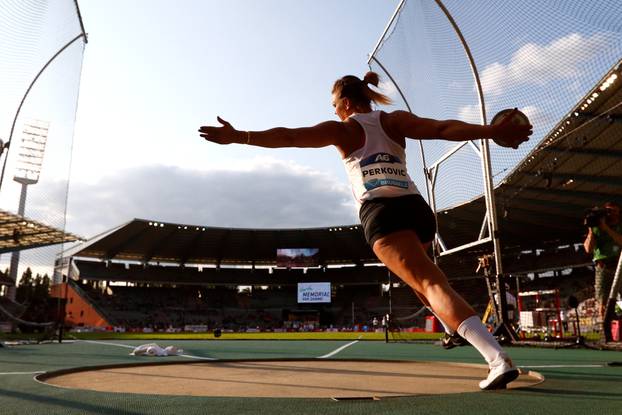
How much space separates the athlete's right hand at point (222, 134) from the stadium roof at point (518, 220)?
6.69m

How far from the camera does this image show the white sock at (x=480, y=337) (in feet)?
7.35

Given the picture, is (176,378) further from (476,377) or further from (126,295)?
(126,295)

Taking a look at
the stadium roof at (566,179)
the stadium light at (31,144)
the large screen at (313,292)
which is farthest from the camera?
the large screen at (313,292)

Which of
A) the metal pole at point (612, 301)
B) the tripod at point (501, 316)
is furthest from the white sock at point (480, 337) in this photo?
the tripod at point (501, 316)

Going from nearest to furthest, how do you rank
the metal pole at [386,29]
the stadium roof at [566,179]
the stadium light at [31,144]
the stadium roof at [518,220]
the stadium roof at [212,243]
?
the metal pole at [386,29] → the stadium light at [31,144] → the stadium roof at [566,179] → the stadium roof at [518,220] → the stadium roof at [212,243]

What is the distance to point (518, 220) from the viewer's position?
33.3 m

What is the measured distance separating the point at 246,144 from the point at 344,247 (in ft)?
154

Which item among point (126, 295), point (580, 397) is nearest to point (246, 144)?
point (580, 397)

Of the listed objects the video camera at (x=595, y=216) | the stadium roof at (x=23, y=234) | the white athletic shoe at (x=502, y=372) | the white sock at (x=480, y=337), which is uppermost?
the stadium roof at (x=23, y=234)

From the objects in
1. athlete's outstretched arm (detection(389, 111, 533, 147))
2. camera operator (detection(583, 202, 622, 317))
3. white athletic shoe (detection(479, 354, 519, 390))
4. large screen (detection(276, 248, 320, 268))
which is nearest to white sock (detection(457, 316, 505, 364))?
white athletic shoe (detection(479, 354, 519, 390))

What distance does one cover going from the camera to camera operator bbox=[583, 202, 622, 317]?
5684mm

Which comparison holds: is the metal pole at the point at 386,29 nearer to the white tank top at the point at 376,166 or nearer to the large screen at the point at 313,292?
the white tank top at the point at 376,166

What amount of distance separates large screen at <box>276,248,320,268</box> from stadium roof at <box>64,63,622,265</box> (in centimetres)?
64

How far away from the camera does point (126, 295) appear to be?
47969 millimetres
